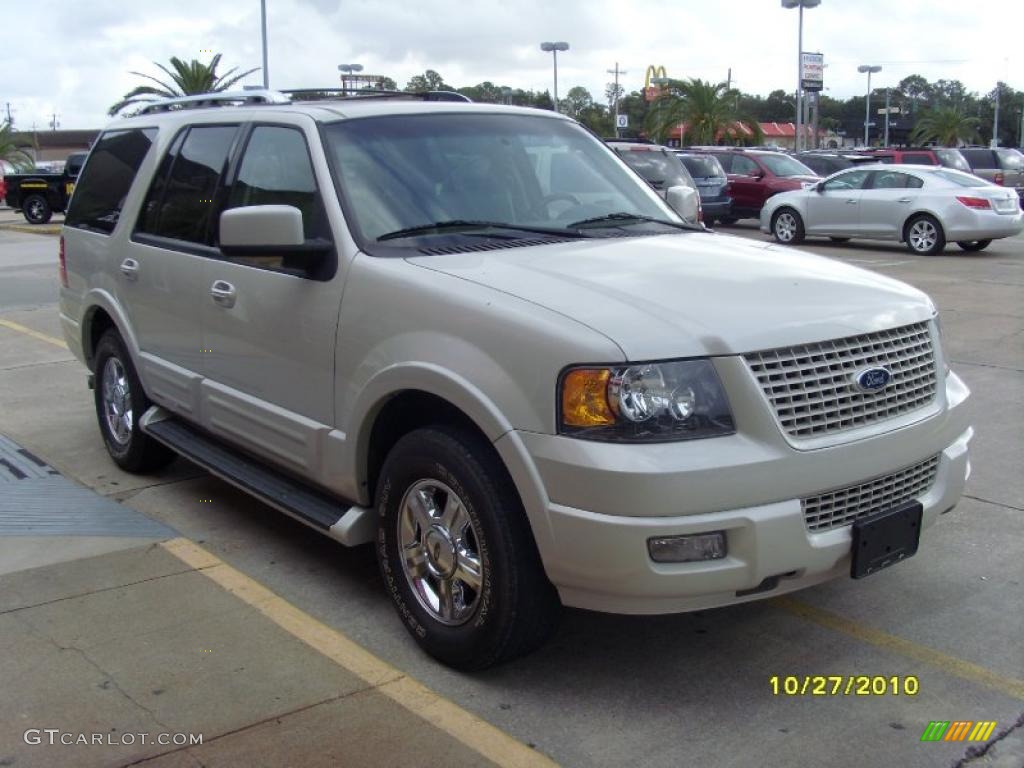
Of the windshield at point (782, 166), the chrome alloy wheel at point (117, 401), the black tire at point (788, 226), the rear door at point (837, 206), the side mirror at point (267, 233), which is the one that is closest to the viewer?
the side mirror at point (267, 233)

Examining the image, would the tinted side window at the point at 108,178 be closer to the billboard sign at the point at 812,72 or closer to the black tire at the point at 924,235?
the black tire at the point at 924,235

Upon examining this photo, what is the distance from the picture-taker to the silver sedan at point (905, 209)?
17.1 metres

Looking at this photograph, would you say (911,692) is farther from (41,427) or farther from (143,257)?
(41,427)

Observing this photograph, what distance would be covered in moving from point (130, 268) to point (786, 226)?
1572cm

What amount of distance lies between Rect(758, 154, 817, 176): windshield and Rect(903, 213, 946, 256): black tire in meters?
4.94

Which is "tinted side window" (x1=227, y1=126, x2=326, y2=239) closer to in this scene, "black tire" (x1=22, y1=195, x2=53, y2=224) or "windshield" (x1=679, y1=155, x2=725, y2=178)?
"windshield" (x1=679, y1=155, x2=725, y2=178)

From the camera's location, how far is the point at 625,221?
185 inches

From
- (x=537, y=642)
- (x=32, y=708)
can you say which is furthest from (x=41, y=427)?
(x=537, y=642)

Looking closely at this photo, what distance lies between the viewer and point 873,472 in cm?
347

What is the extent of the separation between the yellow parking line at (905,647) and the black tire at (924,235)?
1445 centimetres

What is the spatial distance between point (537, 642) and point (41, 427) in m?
4.81

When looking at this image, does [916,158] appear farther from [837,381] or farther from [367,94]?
[837,381]

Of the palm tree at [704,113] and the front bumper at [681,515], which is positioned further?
the palm tree at [704,113]
